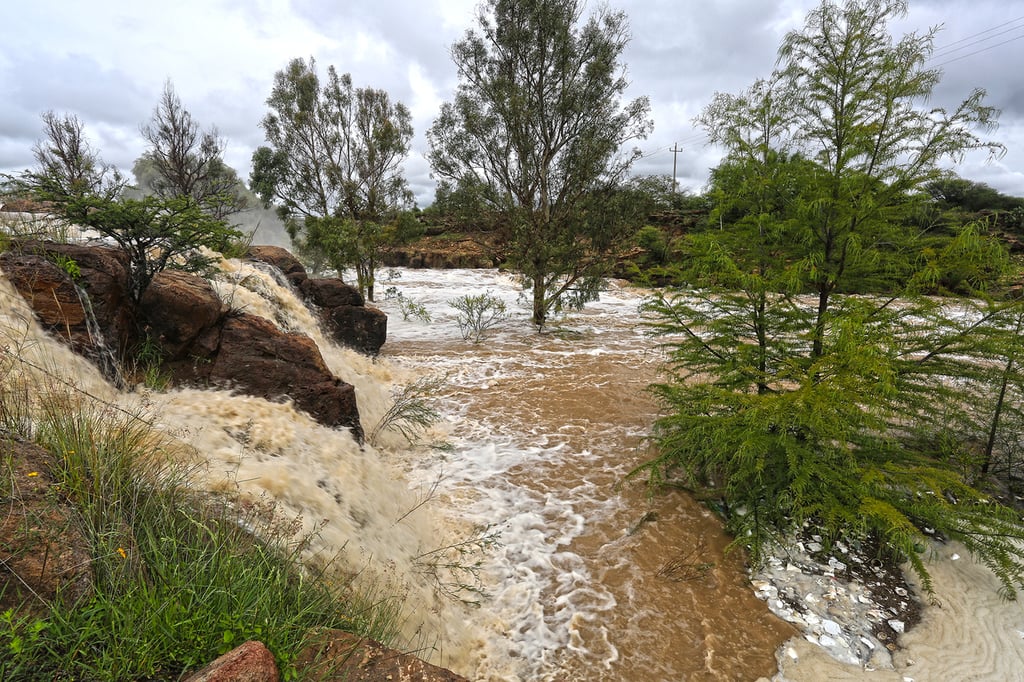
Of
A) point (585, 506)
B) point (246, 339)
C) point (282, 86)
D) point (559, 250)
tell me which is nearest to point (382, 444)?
point (246, 339)

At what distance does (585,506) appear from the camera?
190 inches

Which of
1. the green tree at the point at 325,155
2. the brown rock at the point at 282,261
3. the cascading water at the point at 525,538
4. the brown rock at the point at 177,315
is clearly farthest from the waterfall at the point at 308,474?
the green tree at the point at 325,155

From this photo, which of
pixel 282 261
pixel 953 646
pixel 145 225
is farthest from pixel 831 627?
pixel 282 261

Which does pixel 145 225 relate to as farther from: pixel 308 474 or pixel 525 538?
pixel 525 538

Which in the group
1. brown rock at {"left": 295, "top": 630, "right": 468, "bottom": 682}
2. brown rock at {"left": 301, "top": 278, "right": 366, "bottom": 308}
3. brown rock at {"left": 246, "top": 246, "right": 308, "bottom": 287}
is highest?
brown rock at {"left": 246, "top": 246, "right": 308, "bottom": 287}

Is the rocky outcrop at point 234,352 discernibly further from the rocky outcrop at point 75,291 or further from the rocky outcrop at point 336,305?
the rocky outcrop at point 336,305

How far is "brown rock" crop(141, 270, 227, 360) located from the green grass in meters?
2.18

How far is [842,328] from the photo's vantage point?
326 centimetres

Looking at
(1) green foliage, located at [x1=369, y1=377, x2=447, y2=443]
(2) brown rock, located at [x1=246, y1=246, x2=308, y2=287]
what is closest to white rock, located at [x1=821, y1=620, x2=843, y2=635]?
(1) green foliage, located at [x1=369, y1=377, x2=447, y2=443]

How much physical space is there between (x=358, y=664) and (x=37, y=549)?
50.3 inches

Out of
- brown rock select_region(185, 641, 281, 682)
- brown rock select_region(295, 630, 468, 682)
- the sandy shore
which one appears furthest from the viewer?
the sandy shore

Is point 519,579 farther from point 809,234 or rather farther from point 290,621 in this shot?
point 809,234

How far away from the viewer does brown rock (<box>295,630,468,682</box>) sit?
1.66 m

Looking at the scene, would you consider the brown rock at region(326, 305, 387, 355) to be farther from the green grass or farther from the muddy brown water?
the green grass
